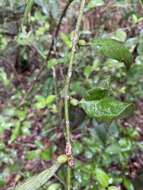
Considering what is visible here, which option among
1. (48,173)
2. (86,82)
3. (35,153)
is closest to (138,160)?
(86,82)

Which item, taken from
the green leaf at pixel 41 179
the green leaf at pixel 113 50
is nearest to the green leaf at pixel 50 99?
the green leaf at pixel 113 50

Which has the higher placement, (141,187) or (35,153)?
(35,153)

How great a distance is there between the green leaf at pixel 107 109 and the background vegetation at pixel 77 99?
0.55 metres

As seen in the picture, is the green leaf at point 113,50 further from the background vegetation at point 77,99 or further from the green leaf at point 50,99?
the green leaf at point 50,99

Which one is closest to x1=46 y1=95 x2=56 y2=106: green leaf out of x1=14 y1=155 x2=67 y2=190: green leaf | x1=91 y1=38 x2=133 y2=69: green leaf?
x1=91 y1=38 x2=133 y2=69: green leaf

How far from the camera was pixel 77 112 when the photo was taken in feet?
6.17

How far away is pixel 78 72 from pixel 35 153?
20.9 inches

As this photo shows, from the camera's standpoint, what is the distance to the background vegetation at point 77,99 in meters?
1.61

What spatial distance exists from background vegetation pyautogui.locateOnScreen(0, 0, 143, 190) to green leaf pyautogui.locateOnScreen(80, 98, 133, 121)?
1.82 feet

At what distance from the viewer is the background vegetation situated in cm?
161

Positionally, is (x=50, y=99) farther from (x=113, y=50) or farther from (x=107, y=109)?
(x=107, y=109)

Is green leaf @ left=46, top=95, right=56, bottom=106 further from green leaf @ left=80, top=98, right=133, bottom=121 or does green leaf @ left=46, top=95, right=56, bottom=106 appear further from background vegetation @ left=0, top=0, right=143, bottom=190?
green leaf @ left=80, top=98, right=133, bottom=121

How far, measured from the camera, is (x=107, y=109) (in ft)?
2.15

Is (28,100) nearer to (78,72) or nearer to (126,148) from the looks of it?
(78,72)
